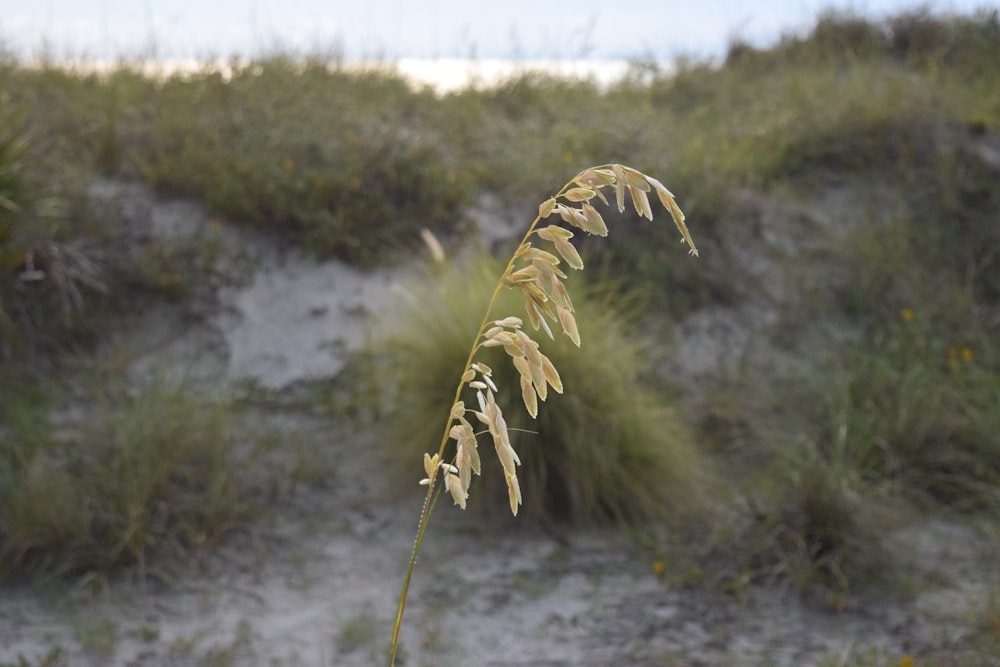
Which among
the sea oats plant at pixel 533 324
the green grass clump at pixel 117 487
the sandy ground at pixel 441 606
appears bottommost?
the sandy ground at pixel 441 606

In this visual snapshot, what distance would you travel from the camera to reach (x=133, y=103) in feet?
22.9

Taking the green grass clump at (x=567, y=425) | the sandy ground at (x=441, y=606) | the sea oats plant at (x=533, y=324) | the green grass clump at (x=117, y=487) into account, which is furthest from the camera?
the green grass clump at (x=567, y=425)

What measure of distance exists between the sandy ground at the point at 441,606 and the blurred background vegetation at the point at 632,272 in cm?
18

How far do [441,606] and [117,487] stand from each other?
53.3 inches

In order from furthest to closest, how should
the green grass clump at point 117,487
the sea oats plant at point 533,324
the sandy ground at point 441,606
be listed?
the green grass clump at point 117,487 < the sandy ground at point 441,606 < the sea oats plant at point 533,324

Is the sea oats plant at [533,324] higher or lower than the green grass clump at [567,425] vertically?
higher

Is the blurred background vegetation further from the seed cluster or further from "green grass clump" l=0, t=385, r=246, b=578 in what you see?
the seed cluster

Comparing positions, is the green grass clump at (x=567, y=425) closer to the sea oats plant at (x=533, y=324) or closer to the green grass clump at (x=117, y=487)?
the green grass clump at (x=117, y=487)

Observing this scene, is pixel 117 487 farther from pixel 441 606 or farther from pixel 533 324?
pixel 533 324

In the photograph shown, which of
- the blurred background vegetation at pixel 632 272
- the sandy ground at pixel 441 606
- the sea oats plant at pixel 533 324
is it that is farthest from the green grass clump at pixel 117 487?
the sea oats plant at pixel 533 324

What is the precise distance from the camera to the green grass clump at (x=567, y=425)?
4.51 metres

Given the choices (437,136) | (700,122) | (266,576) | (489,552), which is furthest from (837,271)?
(266,576)

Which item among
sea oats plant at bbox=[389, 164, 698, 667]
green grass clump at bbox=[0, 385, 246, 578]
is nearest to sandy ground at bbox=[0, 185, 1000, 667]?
green grass clump at bbox=[0, 385, 246, 578]

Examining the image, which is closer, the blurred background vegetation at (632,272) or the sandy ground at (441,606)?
the sandy ground at (441,606)
